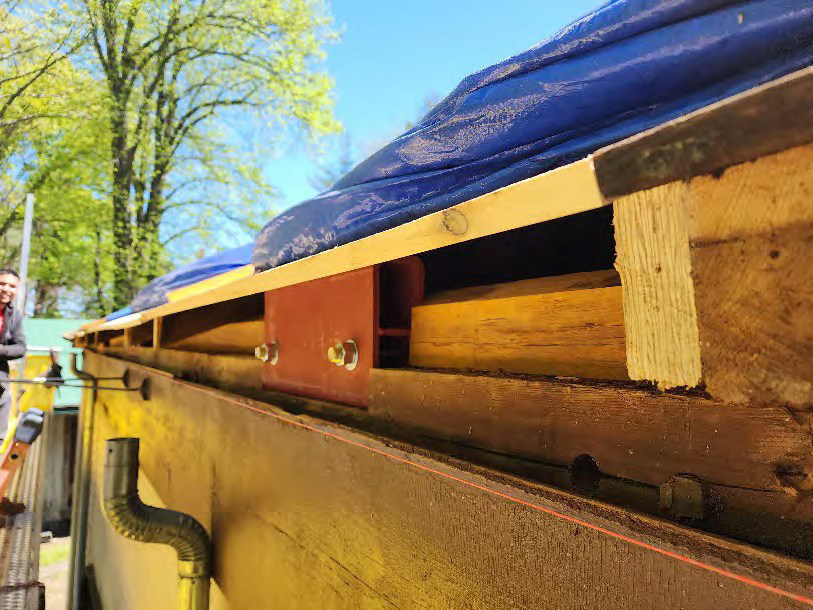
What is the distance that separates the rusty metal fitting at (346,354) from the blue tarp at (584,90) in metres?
0.41

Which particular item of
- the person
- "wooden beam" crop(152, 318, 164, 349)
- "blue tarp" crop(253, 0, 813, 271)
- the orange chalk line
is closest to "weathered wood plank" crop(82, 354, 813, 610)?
the orange chalk line

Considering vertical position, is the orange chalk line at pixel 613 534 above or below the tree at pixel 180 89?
below

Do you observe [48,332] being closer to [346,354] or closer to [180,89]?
[180,89]

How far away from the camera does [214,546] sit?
2717 mm

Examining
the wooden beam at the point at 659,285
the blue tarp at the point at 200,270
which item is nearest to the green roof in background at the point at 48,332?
the blue tarp at the point at 200,270

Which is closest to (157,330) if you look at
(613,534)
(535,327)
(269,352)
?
(269,352)

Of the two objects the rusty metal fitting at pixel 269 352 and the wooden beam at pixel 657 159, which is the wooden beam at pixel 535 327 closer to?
the wooden beam at pixel 657 159

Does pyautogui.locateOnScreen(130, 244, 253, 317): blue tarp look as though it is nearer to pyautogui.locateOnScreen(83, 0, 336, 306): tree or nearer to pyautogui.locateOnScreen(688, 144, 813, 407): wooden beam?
pyautogui.locateOnScreen(688, 144, 813, 407): wooden beam

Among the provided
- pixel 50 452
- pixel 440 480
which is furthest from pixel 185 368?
pixel 50 452

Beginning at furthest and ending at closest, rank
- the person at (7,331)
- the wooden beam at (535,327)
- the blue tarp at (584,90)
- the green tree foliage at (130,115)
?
the green tree foliage at (130,115) < the person at (7,331) < the wooden beam at (535,327) < the blue tarp at (584,90)

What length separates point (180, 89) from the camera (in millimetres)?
16531

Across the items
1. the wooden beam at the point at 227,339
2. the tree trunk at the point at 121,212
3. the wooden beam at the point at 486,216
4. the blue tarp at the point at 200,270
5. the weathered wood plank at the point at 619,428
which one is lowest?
the weathered wood plank at the point at 619,428

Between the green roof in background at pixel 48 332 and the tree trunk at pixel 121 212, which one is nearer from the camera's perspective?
the tree trunk at pixel 121 212

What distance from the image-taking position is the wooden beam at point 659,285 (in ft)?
2.31
